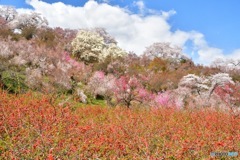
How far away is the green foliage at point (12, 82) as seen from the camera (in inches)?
510

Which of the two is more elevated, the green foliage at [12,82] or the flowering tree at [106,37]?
the flowering tree at [106,37]

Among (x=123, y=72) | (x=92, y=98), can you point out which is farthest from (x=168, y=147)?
(x=123, y=72)

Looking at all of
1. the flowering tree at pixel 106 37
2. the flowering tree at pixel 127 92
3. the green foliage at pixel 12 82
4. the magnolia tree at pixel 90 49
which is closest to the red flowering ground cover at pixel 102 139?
the green foliage at pixel 12 82

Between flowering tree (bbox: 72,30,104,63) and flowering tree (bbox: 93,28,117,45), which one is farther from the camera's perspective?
flowering tree (bbox: 93,28,117,45)

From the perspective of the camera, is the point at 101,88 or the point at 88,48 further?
the point at 88,48

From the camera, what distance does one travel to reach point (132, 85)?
15023mm

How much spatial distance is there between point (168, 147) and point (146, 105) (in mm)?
9176

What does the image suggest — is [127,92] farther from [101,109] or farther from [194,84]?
[194,84]

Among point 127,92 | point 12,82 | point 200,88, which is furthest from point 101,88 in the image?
point 200,88

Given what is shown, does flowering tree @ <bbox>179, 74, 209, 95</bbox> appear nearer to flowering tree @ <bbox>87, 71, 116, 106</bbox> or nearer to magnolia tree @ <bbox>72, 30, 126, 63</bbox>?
flowering tree @ <bbox>87, 71, 116, 106</bbox>

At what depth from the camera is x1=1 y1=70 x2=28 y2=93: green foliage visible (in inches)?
510

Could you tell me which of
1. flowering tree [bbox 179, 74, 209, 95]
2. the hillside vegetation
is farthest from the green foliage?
flowering tree [bbox 179, 74, 209, 95]

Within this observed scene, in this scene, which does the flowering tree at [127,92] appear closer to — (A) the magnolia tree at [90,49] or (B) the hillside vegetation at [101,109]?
(B) the hillside vegetation at [101,109]

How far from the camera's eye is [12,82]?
43.4 ft
